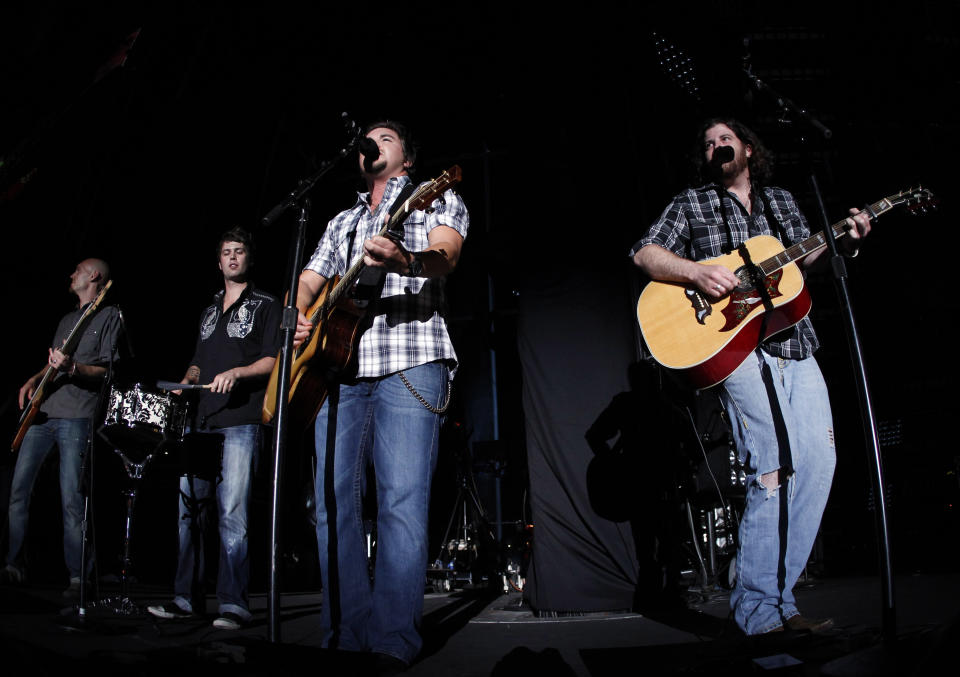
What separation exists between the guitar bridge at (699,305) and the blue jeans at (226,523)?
8.37 feet

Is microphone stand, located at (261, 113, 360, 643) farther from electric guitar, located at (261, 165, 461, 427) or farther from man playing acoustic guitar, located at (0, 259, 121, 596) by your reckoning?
man playing acoustic guitar, located at (0, 259, 121, 596)

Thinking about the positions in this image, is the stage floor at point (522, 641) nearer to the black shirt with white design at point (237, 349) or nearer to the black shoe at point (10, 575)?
the black shoe at point (10, 575)

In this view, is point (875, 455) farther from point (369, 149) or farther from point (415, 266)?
point (369, 149)

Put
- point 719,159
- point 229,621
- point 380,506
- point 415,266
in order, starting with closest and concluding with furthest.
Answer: point 415,266
point 380,506
point 719,159
point 229,621

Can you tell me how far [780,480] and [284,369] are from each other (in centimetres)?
192

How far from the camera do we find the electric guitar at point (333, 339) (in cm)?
246

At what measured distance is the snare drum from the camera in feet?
11.6

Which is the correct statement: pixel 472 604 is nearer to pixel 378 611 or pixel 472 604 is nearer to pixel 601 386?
pixel 601 386

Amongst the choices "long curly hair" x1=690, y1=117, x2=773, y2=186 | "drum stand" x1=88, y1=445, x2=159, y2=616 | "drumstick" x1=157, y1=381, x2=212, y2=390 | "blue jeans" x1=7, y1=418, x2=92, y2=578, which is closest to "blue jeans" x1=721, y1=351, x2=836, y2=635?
"long curly hair" x1=690, y1=117, x2=773, y2=186

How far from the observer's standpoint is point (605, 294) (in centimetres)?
404

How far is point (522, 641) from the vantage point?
275 centimetres

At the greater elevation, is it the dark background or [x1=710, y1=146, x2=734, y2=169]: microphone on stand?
the dark background

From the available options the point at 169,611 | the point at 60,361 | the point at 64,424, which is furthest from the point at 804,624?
the point at 64,424

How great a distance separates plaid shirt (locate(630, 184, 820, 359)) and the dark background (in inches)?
37.3
